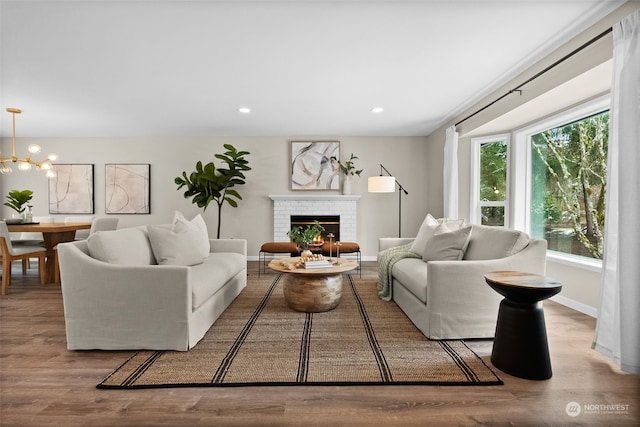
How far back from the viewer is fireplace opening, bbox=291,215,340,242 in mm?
6047

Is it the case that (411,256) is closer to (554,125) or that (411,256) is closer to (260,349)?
(260,349)

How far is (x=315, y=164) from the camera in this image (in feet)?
19.8

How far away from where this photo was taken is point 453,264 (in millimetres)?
2410

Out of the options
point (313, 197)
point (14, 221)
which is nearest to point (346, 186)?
point (313, 197)

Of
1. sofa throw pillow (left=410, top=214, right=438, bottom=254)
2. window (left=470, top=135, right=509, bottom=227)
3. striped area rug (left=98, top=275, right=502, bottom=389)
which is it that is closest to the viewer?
striped area rug (left=98, top=275, right=502, bottom=389)

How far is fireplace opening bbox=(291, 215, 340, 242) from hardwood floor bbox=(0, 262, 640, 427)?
4055 millimetres

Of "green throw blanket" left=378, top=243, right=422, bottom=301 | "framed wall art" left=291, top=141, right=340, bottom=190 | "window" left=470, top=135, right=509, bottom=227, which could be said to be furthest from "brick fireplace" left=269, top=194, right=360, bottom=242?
"green throw blanket" left=378, top=243, right=422, bottom=301

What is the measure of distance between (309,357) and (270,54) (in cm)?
255

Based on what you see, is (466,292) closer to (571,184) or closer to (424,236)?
(424,236)

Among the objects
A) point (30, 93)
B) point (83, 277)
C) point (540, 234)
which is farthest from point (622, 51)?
point (30, 93)

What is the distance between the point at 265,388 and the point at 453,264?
1590 mm

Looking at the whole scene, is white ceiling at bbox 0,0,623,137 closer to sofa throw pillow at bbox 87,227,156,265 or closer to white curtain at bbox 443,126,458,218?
white curtain at bbox 443,126,458,218

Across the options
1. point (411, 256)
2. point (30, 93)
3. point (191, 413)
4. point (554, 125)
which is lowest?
point (191, 413)

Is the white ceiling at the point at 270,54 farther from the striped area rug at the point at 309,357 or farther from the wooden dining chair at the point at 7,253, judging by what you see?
the striped area rug at the point at 309,357
